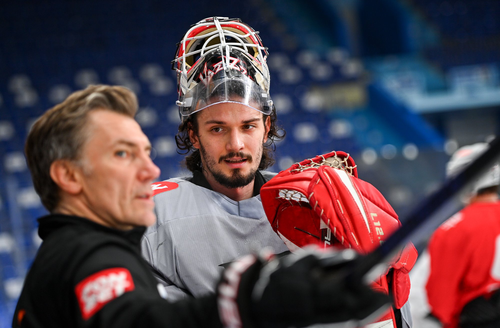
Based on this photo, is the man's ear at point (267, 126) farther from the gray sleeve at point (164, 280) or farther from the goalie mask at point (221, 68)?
the gray sleeve at point (164, 280)


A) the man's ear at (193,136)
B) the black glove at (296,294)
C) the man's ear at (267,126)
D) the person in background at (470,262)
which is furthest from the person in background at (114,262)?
the person in background at (470,262)

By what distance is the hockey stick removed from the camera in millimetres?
657

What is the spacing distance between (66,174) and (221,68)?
2.40 ft

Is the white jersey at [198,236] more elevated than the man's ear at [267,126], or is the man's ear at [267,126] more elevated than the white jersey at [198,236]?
the man's ear at [267,126]

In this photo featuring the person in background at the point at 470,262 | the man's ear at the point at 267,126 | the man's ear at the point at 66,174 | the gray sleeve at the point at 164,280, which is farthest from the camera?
the person in background at the point at 470,262

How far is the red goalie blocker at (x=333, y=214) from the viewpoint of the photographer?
3.95 feet

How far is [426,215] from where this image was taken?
68 centimetres

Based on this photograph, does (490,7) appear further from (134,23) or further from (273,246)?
(273,246)

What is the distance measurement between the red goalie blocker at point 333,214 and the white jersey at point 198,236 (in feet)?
0.32

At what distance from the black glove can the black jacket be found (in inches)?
1.9

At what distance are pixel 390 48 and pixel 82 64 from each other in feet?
21.7

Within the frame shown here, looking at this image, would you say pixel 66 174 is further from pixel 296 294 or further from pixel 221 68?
pixel 221 68

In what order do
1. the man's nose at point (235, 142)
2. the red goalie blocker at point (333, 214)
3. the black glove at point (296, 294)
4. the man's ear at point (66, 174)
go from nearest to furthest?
the black glove at point (296, 294) < the man's ear at point (66, 174) < the red goalie blocker at point (333, 214) < the man's nose at point (235, 142)

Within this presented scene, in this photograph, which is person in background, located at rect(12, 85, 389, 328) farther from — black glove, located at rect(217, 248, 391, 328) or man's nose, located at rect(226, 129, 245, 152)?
man's nose, located at rect(226, 129, 245, 152)
